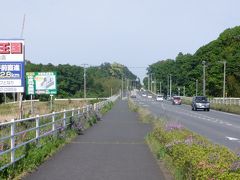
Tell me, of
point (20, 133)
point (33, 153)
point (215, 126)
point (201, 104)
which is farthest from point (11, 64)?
point (201, 104)

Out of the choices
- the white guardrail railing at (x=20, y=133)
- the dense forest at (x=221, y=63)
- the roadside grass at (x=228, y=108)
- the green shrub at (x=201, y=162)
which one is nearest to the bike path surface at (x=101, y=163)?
the white guardrail railing at (x=20, y=133)

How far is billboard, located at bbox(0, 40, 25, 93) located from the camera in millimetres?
18391

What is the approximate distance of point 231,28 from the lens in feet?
359

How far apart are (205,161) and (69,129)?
15.2 m

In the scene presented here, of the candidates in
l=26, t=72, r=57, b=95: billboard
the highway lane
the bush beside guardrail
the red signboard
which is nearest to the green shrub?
the bush beside guardrail

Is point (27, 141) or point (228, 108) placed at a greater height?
point (27, 141)

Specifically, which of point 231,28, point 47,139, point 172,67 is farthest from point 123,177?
point 172,67

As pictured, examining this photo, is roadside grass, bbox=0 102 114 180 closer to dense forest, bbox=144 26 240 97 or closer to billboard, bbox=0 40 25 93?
billboard, bbox=0 40 25 93

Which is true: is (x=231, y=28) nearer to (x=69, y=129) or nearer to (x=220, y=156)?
(x=69, y=129)

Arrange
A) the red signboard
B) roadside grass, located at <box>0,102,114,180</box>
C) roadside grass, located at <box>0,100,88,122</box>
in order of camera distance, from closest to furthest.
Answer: roadside grass, located at <box>0,102,114,180</box>, the red signboard, roadside grass, located at <box>0,100,88,122</box>

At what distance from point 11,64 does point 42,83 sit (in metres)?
27.7

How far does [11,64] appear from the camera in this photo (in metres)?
18.5

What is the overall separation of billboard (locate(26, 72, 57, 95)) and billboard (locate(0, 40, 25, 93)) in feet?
87.8

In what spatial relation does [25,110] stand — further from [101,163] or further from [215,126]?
[101,163]
